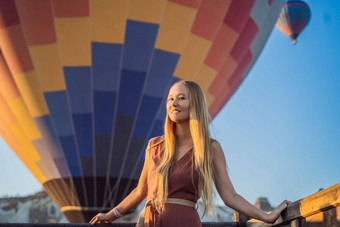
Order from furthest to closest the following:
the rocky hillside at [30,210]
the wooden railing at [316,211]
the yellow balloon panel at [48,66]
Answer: the rocky hillside at [30,210], the yellow balloon panel at [48,66], the wooden railing at [316,211]

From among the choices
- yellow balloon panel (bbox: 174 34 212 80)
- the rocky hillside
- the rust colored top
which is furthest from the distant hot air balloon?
the rocky hillside

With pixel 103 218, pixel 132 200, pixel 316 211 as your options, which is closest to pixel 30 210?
pixel 103 218

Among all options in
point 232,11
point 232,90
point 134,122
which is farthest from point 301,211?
point 232,90

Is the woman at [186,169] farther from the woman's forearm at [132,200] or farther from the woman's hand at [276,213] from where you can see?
the woman's forearm at [132,200]

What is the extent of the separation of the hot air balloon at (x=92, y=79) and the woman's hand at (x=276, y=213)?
20.0ft

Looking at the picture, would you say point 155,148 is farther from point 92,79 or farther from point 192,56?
point 192,56

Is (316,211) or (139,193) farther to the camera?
(139,193)

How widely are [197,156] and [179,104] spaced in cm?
24

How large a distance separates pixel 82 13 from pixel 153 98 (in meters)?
1.89

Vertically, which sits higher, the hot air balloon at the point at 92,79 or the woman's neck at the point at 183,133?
A: the hot air balloon at the point at 92,79

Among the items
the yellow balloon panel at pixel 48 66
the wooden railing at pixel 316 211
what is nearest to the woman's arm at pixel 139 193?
the wooden railing at pixel 316 211

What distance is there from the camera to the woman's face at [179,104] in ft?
6.60

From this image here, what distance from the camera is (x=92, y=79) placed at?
324 inches

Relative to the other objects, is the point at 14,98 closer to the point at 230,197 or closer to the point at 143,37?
the point at 143,37
